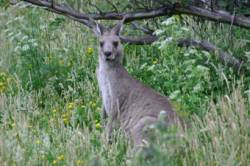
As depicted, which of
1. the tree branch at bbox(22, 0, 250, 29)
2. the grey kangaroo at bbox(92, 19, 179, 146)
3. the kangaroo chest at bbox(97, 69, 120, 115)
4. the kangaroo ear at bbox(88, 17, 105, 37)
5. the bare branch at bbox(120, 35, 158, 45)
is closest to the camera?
the grey kangaroo at bbox(92, 19, 179, 146)

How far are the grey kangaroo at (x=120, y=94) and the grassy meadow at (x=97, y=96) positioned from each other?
18cm

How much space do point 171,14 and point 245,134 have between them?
2.92 m

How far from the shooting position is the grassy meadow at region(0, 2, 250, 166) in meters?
7.25

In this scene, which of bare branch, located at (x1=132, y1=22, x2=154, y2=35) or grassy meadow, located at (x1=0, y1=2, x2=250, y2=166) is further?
bare branch, located at (x1=132, y1=22, x2=154, y2=35)

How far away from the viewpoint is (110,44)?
9234 mm

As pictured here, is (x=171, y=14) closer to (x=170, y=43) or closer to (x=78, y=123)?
(x=170, y=43)

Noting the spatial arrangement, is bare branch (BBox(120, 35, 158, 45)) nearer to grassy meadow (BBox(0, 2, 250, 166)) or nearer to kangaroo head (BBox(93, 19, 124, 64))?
grassy meadow (BBox(0, 2, 250, 166))

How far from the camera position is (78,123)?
30.5 feet

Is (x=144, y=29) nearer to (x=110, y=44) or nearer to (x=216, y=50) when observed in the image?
(x=216, y=50)

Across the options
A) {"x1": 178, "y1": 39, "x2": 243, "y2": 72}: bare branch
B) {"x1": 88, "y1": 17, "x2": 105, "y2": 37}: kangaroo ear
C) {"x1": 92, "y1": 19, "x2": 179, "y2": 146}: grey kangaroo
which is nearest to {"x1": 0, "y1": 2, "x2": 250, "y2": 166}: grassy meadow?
{"x1": 178, "y1": 39, "x2": 243, "y2": 72}: bare branch

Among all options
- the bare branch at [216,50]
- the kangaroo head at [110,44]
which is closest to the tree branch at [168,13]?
the bare branch at [216,50]

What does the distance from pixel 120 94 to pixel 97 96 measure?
2.92 feet

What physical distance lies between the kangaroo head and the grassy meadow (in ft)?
1.61

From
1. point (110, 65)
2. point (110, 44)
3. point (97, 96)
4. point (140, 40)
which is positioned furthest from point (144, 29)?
point (110, 44)
